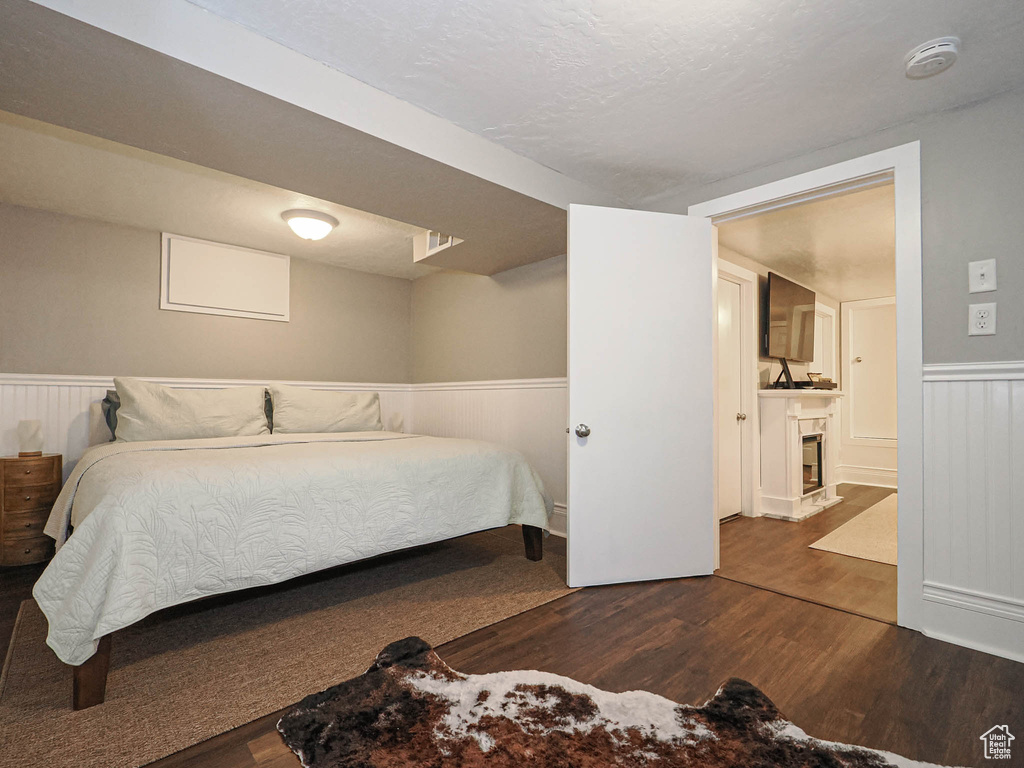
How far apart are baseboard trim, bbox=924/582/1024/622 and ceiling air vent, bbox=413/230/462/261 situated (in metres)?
3.25

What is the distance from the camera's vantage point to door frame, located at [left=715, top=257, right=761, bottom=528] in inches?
169

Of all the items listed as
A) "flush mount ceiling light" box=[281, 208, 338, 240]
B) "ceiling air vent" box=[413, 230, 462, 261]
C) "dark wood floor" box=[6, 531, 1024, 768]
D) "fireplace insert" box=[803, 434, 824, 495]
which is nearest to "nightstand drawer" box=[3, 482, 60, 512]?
"dark wood floor" box=[6, 531, 1024, 768]

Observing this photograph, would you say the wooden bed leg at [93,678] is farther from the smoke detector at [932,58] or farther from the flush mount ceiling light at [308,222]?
the smoke detector at [932,58]

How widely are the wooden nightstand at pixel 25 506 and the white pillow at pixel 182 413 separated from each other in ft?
1.37

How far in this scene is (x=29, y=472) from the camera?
2941 mm

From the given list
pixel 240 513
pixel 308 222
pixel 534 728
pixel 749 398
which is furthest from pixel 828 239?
pixel 240 513

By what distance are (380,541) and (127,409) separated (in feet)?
6.74

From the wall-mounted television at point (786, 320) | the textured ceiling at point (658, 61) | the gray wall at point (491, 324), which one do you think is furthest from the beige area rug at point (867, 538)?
the textured ceiling at point (658, 61)

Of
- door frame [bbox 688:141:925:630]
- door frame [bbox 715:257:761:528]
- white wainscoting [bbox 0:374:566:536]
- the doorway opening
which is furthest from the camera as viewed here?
door frame [bbox 715:257:761:528]

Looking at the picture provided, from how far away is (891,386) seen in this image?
5.82 metres

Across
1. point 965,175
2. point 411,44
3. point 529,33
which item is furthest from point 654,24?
point 965,175

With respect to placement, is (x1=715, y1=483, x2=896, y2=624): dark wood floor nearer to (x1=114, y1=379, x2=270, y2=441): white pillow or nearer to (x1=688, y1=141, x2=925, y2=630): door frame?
(x1=688, y1=141, x2=925, y2=630): door frame

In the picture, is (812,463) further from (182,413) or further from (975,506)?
(182,413)

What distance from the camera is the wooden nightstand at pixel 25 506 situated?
9.36 feet
